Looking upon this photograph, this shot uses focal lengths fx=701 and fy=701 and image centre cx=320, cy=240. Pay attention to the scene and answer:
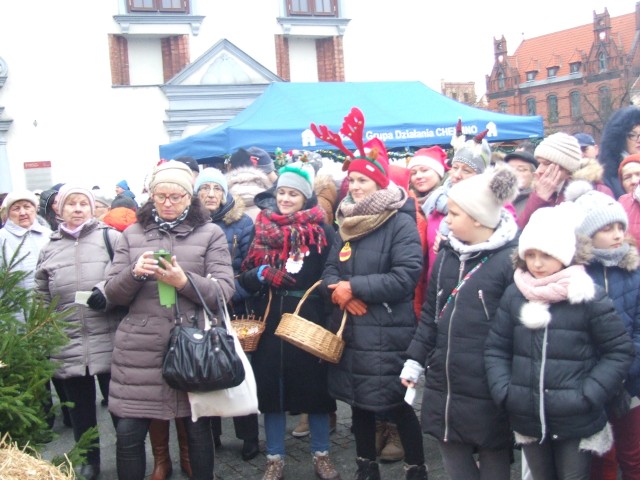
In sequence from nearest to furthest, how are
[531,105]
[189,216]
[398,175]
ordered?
[189,216], [398,175], [531,105]

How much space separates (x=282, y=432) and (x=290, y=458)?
45 centimetres

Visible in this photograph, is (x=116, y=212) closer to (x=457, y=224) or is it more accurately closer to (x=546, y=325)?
(x=457, y=224)

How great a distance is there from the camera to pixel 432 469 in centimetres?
438

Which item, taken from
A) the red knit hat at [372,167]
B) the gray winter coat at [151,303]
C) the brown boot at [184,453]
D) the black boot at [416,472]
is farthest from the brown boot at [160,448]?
the red knit hat at [372,167]

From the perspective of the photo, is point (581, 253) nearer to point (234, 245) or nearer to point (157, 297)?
point (157, 297)

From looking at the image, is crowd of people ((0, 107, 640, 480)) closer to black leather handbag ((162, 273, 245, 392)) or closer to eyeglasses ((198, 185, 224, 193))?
eyeglasses ((198, 185, 224, 193))

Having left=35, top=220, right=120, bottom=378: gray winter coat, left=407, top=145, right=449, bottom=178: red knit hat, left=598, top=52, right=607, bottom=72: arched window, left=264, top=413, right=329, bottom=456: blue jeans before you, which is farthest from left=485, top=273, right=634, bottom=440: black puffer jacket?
left=598, top=52, right=607, bottom=72: arched window

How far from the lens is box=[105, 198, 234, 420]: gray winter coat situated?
380 cm

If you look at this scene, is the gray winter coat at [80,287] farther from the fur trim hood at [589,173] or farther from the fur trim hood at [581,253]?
the fur trim hood at [589,173]

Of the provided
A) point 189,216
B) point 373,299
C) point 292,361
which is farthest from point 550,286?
point 189,216

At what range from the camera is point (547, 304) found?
2.99 meters

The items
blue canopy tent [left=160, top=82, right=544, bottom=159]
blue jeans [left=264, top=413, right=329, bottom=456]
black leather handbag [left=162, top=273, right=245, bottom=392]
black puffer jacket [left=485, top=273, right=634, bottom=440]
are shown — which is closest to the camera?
black puffer jacket [left=485, top=273, right=634, bottom=440]

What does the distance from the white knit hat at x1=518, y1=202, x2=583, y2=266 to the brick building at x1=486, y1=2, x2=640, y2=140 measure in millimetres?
60053

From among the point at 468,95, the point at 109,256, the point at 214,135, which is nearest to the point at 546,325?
the point at 109,256
